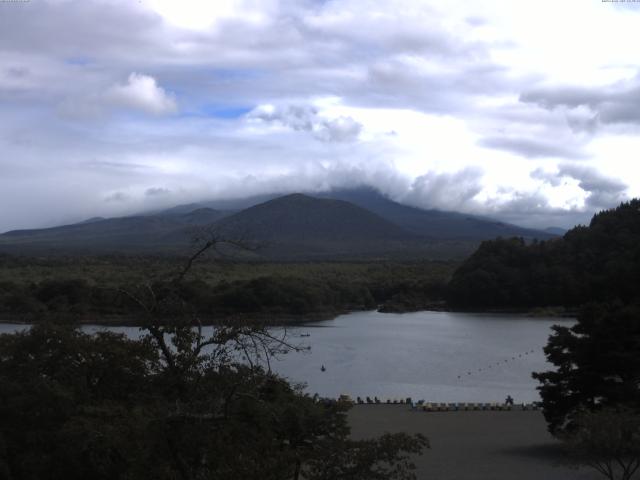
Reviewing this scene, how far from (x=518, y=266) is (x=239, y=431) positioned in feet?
174

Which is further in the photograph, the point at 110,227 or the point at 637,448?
the point at 110,227

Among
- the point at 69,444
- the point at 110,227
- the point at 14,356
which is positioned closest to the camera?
the point at 69,444

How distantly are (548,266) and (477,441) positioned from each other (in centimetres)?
4078

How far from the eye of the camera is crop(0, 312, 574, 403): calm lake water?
26234mm

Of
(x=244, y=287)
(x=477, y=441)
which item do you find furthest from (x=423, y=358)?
(x=477, y=441)

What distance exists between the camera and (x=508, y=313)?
53562 millimetres

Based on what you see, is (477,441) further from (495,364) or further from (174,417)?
(495,364)

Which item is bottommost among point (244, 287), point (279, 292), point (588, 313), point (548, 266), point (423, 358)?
point (423, 358)

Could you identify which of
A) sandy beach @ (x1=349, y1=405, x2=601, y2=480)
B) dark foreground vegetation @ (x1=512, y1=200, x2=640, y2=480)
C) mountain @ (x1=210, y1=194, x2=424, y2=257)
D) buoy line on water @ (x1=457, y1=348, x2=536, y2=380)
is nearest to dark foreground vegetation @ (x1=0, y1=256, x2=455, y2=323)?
dark foreground vegetation @ (x1=512, y1=200, x2=640, y2=480)

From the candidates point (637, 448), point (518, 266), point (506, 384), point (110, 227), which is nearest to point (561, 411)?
point (637, 448)

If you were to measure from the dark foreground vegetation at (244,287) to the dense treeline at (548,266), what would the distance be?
4207 mm

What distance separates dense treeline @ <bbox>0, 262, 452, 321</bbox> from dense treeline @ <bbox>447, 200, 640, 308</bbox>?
4388 millimetres

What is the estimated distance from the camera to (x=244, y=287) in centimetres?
4700

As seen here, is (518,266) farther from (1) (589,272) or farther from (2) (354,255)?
(2) (354,255)
